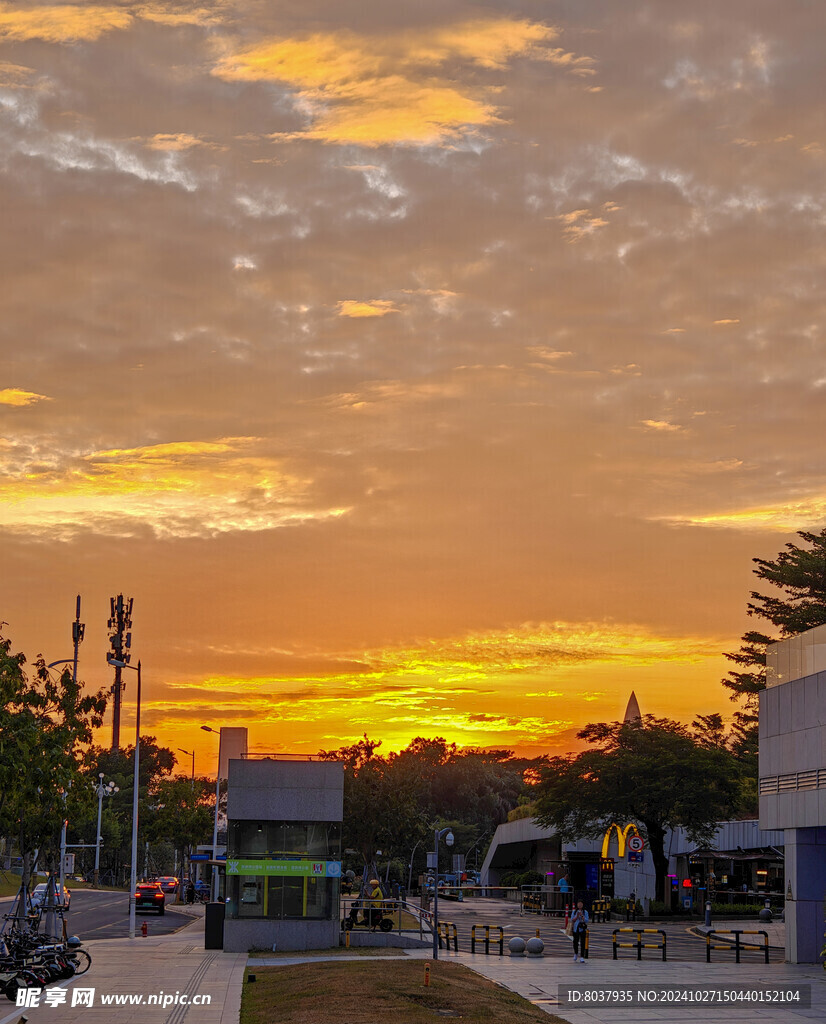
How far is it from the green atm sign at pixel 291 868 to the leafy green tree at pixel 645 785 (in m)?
29.6

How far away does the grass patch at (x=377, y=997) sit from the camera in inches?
963

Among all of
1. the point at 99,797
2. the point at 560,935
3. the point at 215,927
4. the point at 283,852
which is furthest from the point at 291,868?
the point at 99,797

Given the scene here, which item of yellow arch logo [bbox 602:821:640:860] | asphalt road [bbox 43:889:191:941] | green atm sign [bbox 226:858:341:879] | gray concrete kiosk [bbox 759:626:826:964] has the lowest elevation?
asphalt road [bbox 43:889:191:941]

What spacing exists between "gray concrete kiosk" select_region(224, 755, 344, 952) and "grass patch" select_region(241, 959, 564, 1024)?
8709 millimetres

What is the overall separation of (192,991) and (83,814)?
14.1m

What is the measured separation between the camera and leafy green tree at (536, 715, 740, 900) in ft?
225

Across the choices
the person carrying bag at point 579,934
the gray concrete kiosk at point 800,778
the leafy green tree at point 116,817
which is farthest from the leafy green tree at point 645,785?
the leafy green tree at point 116,817

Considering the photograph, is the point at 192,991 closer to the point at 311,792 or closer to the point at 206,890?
the point at 311,792

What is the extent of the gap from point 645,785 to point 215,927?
3238cm

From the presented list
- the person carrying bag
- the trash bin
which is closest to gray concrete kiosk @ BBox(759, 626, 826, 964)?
the person carrying bag

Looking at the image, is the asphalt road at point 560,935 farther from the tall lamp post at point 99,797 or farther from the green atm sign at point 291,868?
the tall lamp post at point 99,797

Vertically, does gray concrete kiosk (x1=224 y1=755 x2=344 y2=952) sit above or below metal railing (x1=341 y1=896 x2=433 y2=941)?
above

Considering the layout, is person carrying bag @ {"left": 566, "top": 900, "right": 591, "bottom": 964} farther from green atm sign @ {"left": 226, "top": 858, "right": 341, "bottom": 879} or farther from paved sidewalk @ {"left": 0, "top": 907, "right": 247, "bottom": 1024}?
paved sidewalk @ {"left": 0, "top": 907, "right": 247, "bottom": 1024}

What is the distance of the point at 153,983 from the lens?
31484 mm
